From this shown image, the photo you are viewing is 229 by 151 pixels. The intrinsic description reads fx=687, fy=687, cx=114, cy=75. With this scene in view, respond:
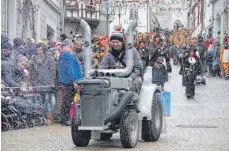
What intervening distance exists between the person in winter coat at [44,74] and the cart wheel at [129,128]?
13.9 feet

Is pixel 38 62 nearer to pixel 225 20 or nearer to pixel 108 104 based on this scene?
pixel 108 104

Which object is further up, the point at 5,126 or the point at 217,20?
the point at 217,20

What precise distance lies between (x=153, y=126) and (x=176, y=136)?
1040 mm

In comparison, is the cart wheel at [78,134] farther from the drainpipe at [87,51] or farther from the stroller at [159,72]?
the stroller at [159,72]

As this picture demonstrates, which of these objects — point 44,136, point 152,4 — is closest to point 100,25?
point 152,4

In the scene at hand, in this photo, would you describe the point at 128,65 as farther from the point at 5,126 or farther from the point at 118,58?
the point at 5,126

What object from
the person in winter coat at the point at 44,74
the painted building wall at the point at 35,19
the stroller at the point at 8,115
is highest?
the painted building wall at the point at 35,19

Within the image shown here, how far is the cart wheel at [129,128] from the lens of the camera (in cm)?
1043

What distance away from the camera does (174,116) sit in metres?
16.4

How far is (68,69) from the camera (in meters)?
14.5

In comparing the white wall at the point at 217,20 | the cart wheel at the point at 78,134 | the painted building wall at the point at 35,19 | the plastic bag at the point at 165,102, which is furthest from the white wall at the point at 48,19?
the cart wheel at the point at 78,134

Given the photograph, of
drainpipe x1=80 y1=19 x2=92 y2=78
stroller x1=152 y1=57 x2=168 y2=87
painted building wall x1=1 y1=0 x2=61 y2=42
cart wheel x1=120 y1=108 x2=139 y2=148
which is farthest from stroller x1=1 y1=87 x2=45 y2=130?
painted building wall x1=1 y1=0 x2=61 y2=42

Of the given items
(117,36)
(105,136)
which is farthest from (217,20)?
(117,36)

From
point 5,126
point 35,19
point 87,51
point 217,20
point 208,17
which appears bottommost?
point 5,126
